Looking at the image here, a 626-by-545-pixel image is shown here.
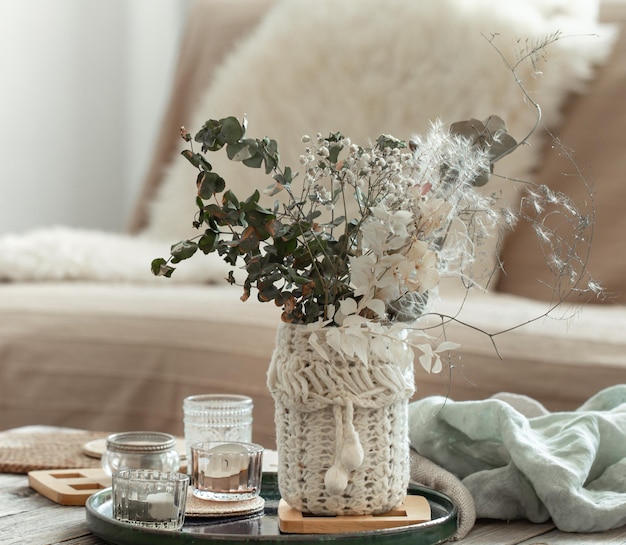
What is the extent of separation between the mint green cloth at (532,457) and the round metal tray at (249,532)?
70mm

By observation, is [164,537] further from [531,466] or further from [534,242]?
[534,242]

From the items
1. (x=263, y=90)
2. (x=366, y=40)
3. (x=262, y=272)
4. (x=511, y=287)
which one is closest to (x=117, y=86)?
(x=263, y=90)

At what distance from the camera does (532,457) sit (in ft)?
2.88

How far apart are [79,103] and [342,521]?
9.27ft

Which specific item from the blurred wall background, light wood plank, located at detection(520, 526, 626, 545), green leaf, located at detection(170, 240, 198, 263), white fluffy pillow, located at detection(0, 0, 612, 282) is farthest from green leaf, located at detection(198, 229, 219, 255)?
the blurred wall background

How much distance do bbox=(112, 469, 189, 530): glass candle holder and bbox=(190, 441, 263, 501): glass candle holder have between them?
0.25ft

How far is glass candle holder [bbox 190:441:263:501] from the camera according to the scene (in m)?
0.88

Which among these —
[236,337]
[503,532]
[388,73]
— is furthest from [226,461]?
[388,73]

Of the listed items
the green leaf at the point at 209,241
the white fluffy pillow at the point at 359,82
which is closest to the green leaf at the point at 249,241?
the green leaf at the point at 209,241

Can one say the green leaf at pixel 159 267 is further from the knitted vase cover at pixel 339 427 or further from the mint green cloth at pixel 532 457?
the mint green cloth at pixel 532 457

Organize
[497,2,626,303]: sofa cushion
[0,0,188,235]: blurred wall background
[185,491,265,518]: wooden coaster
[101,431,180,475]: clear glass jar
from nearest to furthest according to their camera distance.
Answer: [185,491,265,518]: wooden coaster < [101,431,180,475]: clear glass jar < [497,2,626,303]: sofa cushion < [0,0,188,235]: blurred wall background

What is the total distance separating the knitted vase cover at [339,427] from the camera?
0.78 metres

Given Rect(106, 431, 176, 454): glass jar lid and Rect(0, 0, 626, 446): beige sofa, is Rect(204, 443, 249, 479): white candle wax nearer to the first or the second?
Rect(106, 431, 176, 454): glass jar lid

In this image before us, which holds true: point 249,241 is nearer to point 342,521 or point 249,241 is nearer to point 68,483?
point 342,521
